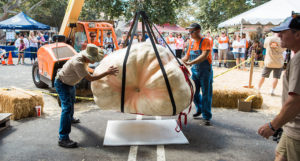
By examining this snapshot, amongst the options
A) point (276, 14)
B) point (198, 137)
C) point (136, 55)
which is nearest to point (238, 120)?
point (198, 137)

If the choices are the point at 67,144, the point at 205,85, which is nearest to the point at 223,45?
the point at 205,85

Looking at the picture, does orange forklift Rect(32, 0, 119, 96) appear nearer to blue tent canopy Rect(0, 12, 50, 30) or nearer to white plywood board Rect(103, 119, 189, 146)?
white plywood board Rect(103, 119, 189, 146)

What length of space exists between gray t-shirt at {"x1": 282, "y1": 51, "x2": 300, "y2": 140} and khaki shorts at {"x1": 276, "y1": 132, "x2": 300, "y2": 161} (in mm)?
46

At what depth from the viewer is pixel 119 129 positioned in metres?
4.82

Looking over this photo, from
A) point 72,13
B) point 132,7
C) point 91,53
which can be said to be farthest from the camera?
point 132,7

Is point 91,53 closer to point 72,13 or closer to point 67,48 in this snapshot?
point 67,48

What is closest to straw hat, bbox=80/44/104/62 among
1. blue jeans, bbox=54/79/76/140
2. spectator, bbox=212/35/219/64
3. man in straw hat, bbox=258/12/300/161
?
blue jeans, bbox=54/79/76/140

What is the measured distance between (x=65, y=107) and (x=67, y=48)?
381 centimetres

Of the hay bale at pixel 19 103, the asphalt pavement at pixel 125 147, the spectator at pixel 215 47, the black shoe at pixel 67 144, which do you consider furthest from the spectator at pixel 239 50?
the black shoe at pixel 67 144

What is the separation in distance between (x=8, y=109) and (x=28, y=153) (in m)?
2.07

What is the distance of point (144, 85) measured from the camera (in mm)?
3564

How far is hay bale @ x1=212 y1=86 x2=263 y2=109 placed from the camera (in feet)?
22.1

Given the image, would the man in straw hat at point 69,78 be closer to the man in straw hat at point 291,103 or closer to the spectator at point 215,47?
the man in straw hat at point 291,103

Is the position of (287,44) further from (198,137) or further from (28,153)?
(28,153)
